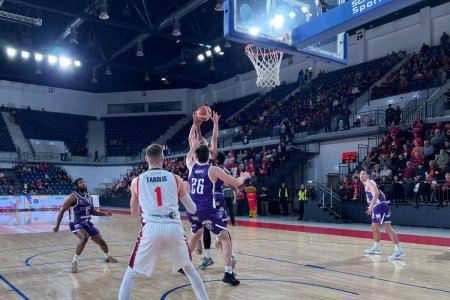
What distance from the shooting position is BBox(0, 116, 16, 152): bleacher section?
32.1 metres

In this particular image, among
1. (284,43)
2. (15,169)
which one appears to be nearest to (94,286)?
(284,43)

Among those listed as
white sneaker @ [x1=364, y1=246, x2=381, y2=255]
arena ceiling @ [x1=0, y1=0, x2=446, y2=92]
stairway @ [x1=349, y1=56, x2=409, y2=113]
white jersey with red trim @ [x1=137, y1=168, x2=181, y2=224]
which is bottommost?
white sneaker @ [x1=364, y1=246, x2=381, y2=255]

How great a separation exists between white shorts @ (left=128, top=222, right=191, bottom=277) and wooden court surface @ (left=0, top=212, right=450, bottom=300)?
4.64 ft

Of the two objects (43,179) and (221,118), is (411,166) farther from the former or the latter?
(43,179)

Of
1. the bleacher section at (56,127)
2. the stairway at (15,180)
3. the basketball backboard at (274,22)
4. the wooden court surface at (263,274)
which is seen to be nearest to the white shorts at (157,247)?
the wooden court surface at (263,274)

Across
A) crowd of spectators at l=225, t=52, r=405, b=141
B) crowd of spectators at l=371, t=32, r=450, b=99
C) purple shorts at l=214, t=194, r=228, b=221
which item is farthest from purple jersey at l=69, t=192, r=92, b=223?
crowd of spectators at l=371, t=32, r=450, b=99

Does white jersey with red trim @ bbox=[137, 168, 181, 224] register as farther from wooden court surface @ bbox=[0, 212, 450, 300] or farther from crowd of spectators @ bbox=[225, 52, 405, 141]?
crowd of spectators @ bbox=[225, 52, 405, 141]

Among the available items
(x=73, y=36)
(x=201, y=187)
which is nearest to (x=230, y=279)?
(x=201, y=187)

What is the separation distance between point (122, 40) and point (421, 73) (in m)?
15.8

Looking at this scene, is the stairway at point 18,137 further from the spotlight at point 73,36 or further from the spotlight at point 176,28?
the spotlight at point 176,28

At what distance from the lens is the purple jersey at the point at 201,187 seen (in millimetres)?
5918

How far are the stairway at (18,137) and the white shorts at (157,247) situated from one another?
3273 cm

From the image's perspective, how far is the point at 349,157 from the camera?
19.3 meters

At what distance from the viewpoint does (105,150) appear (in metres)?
37.4
